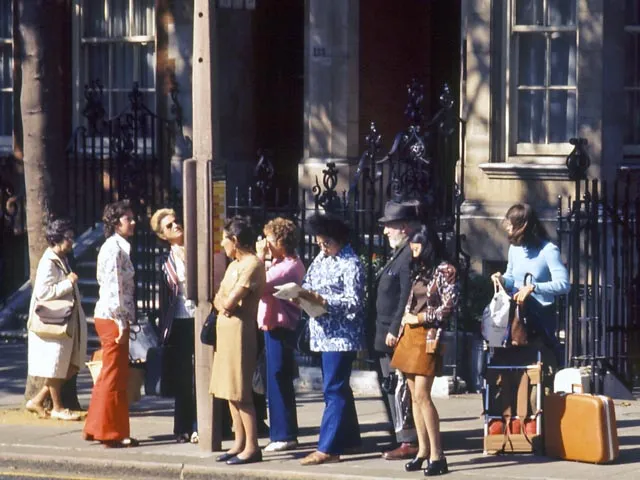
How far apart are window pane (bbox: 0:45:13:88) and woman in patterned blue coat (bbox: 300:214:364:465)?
11739 mm

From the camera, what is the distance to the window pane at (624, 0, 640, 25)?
17859 millimetres

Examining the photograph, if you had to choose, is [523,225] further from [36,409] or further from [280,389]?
[36,409]

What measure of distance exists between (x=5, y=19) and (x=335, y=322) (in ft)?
40.6

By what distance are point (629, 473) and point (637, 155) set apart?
7.38m

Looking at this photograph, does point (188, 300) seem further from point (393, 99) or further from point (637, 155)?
point (393, 99)

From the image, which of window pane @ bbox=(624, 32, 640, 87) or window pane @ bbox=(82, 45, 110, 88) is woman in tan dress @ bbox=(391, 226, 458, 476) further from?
window pane @ bbox=(82, 45, 110, 88)

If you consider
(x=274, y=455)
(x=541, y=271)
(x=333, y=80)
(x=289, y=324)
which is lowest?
(x=274, y=455)

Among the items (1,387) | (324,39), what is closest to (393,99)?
(324,39)

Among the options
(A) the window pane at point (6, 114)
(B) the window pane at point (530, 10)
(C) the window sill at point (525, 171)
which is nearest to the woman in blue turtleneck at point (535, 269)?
(C) the window sill at point (525, 171)

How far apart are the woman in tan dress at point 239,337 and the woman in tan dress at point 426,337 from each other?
42.9 inches

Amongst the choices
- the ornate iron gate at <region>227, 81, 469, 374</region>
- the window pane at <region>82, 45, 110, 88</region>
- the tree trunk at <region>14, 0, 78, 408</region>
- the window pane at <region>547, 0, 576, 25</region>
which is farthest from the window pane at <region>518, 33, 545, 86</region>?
the window pane at <region>82, 45, 110, 88</region>

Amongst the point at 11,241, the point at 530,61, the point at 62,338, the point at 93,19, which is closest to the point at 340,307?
the point at 62,338

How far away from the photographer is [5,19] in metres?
22.5

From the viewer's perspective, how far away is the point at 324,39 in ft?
63.3
